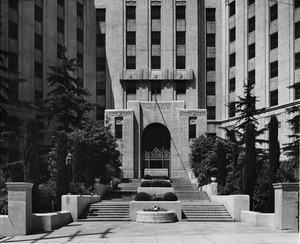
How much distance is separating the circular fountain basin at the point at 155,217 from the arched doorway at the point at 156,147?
27.7 metres

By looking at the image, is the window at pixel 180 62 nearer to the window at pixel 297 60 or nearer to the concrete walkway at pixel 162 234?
the window at pixel 297 60

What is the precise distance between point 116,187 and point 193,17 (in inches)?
1083

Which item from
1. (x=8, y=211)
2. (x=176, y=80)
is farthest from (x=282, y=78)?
(x=8, y=211)

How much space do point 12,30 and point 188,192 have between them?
24.4m

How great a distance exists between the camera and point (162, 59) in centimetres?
5559

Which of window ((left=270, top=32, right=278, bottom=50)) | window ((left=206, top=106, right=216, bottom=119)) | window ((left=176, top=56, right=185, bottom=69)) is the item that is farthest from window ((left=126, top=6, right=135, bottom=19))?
window ((left=270, top=32, right=278, bottom=50))

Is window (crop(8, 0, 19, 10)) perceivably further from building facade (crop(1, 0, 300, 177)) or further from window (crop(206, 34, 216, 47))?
window (crop(206, 34, 216, 47))

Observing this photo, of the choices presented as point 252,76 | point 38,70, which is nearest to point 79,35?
point 38,70

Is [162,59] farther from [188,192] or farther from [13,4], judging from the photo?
[188,192]

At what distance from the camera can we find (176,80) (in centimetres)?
5541

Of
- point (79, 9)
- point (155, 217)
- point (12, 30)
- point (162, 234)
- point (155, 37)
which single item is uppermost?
point (79, 9)

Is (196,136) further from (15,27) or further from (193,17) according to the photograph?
(15,27)

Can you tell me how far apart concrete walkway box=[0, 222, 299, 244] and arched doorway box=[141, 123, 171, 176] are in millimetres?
28787

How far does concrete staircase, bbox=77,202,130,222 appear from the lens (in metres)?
25.7
